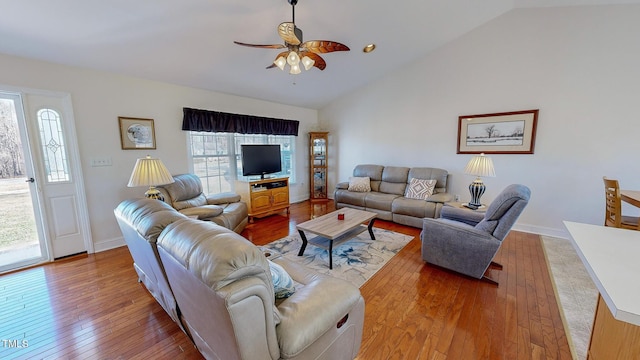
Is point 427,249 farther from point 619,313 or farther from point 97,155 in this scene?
point 97,155

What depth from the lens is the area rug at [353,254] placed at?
2.60 m

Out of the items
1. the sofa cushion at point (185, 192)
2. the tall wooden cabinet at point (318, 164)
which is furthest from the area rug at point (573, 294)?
the tall wooden cabinet at point (318, 164)

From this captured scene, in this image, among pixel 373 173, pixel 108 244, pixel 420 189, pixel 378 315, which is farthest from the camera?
pixel 373 173

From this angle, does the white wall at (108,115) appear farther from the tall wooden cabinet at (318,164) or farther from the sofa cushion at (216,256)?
the sofa cushion at (216,256)

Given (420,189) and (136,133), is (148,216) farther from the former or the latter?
(420,189)

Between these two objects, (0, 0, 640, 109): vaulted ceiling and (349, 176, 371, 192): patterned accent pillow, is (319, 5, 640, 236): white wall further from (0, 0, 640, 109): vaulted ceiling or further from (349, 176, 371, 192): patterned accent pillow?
(349, 176, 371, 192): patterned accent pillow

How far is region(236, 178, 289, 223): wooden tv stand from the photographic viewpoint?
13.9ft

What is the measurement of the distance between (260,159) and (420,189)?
3.04 m

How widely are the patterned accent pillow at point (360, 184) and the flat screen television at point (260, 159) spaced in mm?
1583

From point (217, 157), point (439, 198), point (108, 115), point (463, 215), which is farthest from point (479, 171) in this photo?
point (108, 115)

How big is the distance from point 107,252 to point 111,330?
1.80m

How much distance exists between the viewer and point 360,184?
486cm

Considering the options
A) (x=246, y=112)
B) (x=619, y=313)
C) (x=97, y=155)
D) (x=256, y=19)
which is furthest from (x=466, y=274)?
(x=97, y=155)

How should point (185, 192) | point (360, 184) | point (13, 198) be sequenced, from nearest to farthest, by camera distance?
point (13, 198), point (185, 192), point (360, 184)
